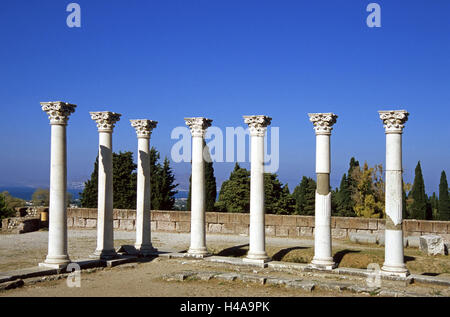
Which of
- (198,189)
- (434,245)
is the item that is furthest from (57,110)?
(434,245)

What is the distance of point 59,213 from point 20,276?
281 cm

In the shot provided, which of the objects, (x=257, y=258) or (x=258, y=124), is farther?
(x=258, y=124)

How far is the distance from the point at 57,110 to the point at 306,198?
54.5 m

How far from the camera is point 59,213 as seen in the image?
65.3ft

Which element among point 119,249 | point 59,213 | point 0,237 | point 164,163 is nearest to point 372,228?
point 119,249

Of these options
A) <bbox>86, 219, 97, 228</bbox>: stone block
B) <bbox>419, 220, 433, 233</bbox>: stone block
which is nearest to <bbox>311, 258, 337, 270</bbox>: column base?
<bbox>419, 220, 433, 233</bbox>: stone block

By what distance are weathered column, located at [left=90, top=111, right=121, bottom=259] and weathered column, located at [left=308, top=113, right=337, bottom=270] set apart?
30.5ft

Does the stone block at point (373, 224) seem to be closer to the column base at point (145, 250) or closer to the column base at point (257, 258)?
the column base at point (257, 258)

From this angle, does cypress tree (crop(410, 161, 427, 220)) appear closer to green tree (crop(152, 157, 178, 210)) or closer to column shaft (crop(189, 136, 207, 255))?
green tree (crop(152, 157, 178, 210))

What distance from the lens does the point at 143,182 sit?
25312 mm

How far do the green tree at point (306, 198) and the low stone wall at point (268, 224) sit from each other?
2955 cm

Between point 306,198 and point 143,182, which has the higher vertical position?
point 143,182

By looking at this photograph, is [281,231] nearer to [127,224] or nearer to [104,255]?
[127,224]
